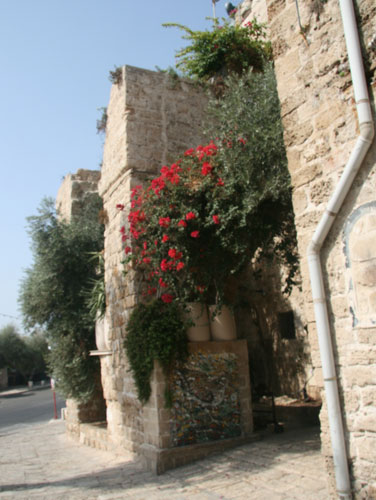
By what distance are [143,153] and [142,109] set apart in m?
0.73

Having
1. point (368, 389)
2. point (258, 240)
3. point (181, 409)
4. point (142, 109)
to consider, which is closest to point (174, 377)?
point (181, 409)

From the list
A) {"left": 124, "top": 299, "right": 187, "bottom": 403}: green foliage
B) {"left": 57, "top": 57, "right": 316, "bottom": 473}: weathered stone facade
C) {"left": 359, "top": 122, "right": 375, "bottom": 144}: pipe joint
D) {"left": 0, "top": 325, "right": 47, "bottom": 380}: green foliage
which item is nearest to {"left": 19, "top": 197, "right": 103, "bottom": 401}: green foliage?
{"left": 57, "top": 57, "right": 316, "bottom": 473}: weathered stone facade

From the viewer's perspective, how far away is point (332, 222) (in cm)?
334

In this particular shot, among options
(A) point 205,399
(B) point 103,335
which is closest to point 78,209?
(B) point 103,335

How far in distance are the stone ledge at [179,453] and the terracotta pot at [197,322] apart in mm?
1301

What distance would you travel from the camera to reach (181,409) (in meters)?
5.79

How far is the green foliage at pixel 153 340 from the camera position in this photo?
5.79m

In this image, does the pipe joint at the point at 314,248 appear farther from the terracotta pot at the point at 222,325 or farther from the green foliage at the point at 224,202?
the terracotta pot at the point at 222,325

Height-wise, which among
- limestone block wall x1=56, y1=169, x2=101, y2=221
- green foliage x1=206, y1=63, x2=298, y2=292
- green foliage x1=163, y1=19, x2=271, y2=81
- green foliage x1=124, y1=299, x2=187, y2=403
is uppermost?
green foliage x1=163, y1=19, x2=271, y2=81

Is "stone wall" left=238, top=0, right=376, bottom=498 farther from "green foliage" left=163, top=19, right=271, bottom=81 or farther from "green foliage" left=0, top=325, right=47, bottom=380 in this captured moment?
"green foliage" left=0, top=325, right=47, bottom=380

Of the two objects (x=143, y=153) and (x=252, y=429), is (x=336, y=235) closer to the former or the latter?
(x=252, y=429)

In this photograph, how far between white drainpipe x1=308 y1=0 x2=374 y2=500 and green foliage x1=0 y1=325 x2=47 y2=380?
1404 inches

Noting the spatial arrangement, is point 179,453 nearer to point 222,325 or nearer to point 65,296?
point 222,325

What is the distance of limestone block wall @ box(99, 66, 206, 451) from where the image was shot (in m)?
6.81
